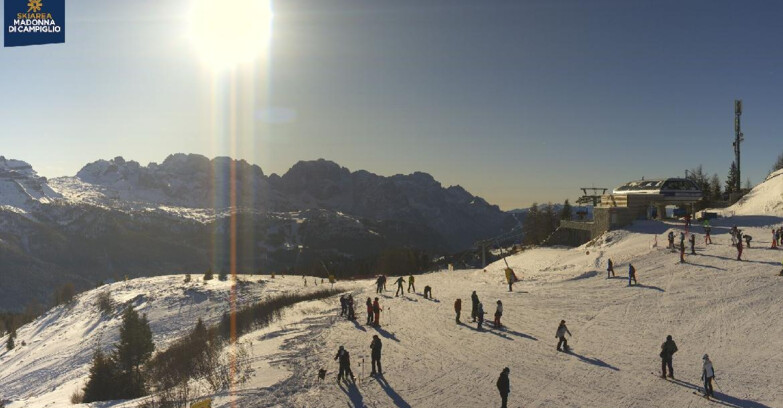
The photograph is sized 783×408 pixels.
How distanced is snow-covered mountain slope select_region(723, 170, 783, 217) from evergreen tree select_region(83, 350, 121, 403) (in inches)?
1958

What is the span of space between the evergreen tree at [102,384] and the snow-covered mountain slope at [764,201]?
4974 centimetres

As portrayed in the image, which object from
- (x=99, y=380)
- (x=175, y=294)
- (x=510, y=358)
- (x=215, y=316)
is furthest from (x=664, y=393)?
(x=175, y=294)

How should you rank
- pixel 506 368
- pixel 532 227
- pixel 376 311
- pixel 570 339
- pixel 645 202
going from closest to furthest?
pixel 506 368
pixel 570 339
pixel 376 311
pixel 645 202
pixel 532 227

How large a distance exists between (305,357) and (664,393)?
46.6ft

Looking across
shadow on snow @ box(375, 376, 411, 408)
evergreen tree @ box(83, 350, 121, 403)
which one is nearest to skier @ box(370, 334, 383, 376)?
shadow on snow @ box(375, 376, 411, 408)

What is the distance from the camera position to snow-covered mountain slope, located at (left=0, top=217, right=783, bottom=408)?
15.9m

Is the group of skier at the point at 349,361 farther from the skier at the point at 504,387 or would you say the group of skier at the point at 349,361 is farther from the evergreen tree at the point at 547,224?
the evergreen tree at the point at 547,224

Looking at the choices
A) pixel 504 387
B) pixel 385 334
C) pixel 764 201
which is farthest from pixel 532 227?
pixel 504 387

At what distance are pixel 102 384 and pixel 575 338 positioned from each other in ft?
91.4

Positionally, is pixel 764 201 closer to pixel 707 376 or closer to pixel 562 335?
pixel 562 335

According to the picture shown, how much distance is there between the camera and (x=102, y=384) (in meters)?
29.5

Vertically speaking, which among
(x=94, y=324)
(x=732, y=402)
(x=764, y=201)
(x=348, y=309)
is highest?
(x=764, y=201)

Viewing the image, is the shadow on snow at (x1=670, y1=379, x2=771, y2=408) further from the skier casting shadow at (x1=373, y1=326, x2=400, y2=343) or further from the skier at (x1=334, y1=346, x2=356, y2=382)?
the skier casting shadow at (x1=373, y1=326, x2=400, y2=343)

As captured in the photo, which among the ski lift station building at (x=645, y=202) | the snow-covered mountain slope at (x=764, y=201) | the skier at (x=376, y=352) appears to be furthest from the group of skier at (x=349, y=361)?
the snow-covered mountain slope at (x=764, y=201)
